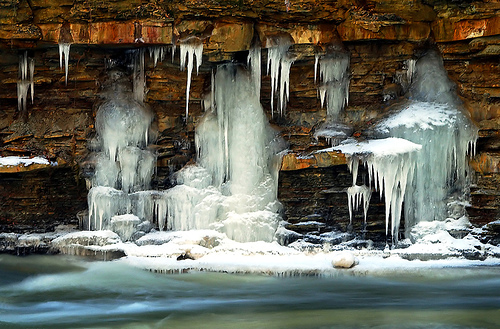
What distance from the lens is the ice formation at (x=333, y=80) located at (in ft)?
48.4

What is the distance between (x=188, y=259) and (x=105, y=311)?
11.1 feet

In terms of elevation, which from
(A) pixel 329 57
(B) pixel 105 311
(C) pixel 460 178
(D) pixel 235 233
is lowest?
(B) pixel 105 311

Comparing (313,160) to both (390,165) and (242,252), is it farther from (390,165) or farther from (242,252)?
(242,252)

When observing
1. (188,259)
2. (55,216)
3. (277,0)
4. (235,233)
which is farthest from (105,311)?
(277,0)

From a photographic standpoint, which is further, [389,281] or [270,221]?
[270,221]

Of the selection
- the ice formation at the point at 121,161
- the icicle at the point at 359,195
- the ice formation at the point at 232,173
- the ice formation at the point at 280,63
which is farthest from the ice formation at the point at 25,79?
the icicle at the point at 359,195

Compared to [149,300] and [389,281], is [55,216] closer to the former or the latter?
[149,300]

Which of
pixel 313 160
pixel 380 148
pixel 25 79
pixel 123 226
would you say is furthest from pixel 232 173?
pixel 25 79

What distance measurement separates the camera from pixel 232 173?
50.1 feet

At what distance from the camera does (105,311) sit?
10469mm

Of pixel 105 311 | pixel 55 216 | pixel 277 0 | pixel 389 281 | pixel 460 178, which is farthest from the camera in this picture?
pixel 55 216

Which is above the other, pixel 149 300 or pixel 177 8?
pixel 177 8

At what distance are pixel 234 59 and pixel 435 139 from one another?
4529 mm

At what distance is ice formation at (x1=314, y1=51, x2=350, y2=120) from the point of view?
48.4 ft
